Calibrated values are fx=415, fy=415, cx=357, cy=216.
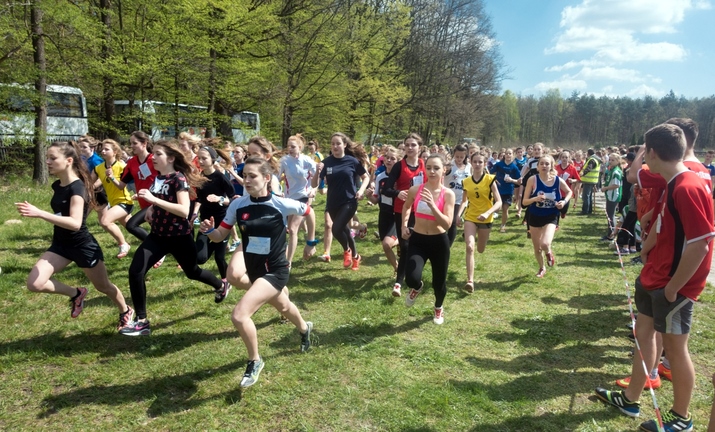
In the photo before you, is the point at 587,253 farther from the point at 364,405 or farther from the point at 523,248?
the point at 364,405

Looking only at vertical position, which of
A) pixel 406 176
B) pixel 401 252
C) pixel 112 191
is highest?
pixel 406 176

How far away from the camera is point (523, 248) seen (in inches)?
352

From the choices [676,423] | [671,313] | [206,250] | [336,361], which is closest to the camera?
[671,313]

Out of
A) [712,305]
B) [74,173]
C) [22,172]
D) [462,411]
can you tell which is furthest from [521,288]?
[22,172]

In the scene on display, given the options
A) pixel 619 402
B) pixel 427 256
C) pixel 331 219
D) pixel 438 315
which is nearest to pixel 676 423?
pixel 619 402

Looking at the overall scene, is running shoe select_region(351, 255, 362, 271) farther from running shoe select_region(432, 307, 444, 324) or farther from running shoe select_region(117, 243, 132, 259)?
running shoe select_region(117, 243, 132, 259)

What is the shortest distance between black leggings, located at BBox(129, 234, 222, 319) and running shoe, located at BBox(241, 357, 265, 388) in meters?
1.49

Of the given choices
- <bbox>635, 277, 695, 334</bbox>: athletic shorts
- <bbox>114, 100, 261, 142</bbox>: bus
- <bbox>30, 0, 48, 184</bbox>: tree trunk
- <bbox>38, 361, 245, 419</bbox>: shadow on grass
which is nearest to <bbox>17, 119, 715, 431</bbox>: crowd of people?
<bbox>635, 277, 695, 334</bbox>: athletic shorts

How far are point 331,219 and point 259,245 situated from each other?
3.37 meters

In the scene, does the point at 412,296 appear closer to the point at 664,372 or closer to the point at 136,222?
the point at 664,372

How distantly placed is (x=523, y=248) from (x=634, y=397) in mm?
5956

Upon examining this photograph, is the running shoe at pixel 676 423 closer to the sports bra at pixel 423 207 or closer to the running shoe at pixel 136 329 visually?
the sports bra at pixel 423 207

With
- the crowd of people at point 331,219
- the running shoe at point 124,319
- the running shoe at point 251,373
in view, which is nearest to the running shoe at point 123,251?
the crowd of people at point 331,219

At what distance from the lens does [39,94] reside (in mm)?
12312
